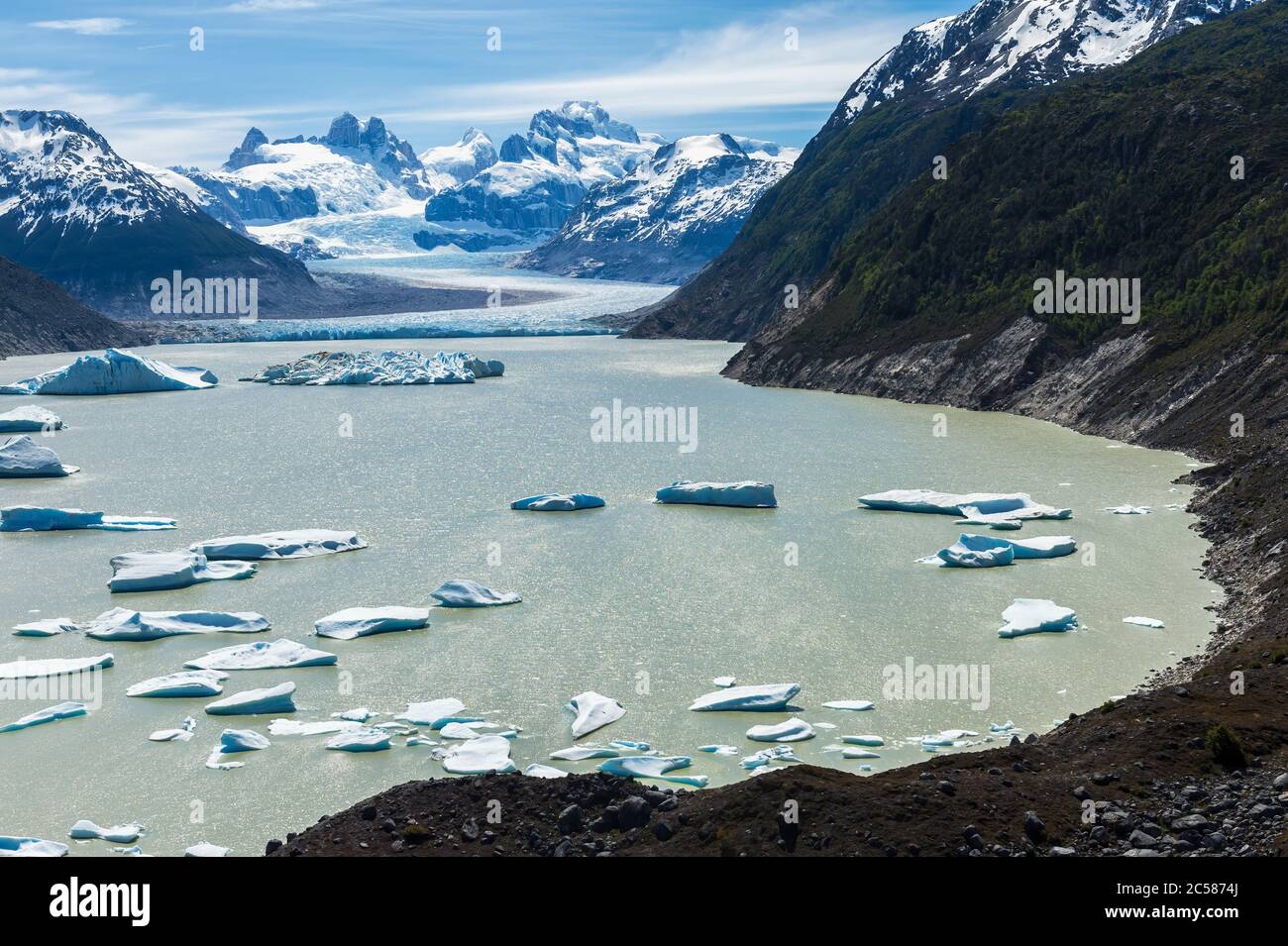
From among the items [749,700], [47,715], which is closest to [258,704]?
[47,715]

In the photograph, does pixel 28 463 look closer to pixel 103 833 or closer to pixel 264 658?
pixel 264 658

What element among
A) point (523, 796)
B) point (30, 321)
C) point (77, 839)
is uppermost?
point (30, 321)

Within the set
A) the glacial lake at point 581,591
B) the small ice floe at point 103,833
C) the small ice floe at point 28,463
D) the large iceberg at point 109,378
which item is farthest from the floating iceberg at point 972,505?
the large iceberg at point 109,378

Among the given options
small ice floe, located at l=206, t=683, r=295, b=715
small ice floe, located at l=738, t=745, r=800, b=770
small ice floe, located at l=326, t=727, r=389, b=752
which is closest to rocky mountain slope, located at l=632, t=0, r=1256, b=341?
small ice floe, located at l=206, t=683, r=295, b=715

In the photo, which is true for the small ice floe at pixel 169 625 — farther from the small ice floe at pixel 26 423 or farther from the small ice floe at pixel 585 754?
the small ice floe at pixel 26 423

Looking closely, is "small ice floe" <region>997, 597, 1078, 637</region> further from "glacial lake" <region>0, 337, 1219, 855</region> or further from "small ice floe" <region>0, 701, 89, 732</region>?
"small ice floe" <region>0, 701, 89, 732</region>
